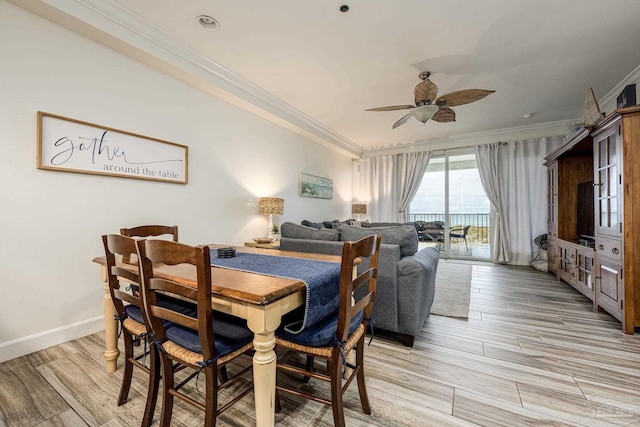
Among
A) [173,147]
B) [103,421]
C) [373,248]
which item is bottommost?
[103,421]

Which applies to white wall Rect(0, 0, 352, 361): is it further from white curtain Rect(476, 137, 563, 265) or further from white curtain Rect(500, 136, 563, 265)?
white curtain Rect(500, 136, 563, 265)

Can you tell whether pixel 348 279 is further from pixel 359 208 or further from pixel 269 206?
pixel 359 208

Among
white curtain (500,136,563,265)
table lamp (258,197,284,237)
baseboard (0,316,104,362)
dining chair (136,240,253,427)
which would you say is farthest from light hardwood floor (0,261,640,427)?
white curtain (500,136,563,265)

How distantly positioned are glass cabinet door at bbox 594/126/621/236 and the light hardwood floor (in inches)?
37.5

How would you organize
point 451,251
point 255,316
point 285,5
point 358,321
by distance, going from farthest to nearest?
1. point 451,251
2. point 285,5
3. point 358,321
4. point 255,316

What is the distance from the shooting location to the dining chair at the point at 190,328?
39.3 inches

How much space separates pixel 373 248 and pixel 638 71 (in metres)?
4.19

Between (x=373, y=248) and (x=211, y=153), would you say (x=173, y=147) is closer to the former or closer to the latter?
(x=211, y=153)

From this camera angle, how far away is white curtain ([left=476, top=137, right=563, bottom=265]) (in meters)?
5.05

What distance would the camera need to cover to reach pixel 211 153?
335 cm

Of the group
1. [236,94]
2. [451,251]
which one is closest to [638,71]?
[451,251]

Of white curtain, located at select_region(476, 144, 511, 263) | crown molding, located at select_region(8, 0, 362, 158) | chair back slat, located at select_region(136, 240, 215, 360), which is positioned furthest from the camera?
white curtain, located at select_region(476, 144, 511, 263)

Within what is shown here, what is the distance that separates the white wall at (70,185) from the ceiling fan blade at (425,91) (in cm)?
247

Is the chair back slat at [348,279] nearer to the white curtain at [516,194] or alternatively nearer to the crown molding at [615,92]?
the crown molding at [615,92]
